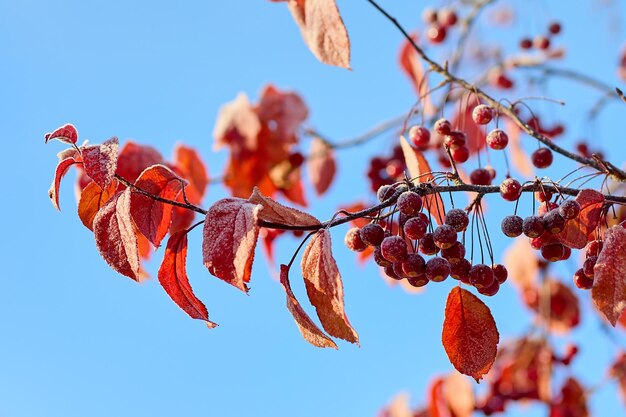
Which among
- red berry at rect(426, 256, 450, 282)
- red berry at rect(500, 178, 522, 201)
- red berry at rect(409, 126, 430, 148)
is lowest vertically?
red berry at rect(426, 256, 450, 282)

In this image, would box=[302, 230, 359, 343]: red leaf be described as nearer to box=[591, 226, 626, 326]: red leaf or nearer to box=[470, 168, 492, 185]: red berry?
box=[591, 226, 626, 326]: red leaf

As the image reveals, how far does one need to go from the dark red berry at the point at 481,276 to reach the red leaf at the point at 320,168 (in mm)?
1866

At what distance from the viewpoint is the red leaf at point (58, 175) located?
1.15m

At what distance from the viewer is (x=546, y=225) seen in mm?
1115

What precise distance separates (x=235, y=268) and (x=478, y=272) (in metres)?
0.38

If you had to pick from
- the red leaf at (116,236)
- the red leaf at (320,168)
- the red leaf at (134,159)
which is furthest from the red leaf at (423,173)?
the red leaf at (320,168)

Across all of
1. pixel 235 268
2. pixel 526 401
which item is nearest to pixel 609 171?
pixel 235 268

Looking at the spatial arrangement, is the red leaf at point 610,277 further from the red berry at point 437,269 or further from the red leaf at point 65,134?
the red leaf at point 65,134

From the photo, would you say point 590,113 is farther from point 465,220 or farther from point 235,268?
point 235,268

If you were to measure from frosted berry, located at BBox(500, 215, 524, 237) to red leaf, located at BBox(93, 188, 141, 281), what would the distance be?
Answer: 536 mm

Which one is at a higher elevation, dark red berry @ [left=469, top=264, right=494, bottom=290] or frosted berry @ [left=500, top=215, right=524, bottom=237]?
frosted berry @ [left=500, top=215, right=524, bottom=237]

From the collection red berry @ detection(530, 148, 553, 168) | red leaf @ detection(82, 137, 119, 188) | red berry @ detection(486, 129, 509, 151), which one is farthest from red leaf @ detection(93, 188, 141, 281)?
red berry @ detection(530, 148, 553, 168)

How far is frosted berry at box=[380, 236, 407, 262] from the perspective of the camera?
109cm

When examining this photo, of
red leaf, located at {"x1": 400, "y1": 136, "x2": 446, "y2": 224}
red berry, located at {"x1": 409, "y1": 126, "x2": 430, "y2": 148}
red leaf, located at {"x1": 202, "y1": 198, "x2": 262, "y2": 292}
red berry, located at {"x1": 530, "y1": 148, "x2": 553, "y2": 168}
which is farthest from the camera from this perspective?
red berry, located at {"x1": 409, "y1": 126, "x2": 430, "y2": 148}
